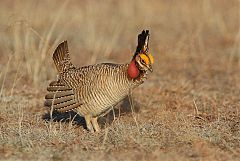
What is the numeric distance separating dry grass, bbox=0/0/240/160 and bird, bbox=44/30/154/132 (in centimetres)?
26

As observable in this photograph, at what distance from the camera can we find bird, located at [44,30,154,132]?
560cm

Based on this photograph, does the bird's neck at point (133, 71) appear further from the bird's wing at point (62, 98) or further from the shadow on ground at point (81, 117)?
the shadow on ground at point (81, 117)

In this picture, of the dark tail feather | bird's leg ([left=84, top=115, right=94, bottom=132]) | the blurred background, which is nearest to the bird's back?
bird's leg ([left=84, top=115, right=94, bottom=132])

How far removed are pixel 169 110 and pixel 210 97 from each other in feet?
3.23

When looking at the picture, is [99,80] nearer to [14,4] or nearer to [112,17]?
[112,17]

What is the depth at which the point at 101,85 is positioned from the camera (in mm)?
5590

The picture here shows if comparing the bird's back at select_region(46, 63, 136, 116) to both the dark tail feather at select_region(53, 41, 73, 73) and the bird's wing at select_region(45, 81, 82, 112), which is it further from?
the dark tail feather at select_region(53, 41, 73, 73)

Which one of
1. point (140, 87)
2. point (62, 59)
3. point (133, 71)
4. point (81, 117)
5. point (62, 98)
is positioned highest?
point (62, 59)

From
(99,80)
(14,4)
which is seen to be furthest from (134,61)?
(14,4)

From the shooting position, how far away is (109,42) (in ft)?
37.8

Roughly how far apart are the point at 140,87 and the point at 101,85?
2.85 m

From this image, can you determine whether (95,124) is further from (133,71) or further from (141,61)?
(141,61)

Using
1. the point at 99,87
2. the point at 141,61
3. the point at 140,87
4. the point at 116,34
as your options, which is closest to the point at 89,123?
the point at 99,87

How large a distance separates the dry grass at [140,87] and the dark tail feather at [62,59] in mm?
413
